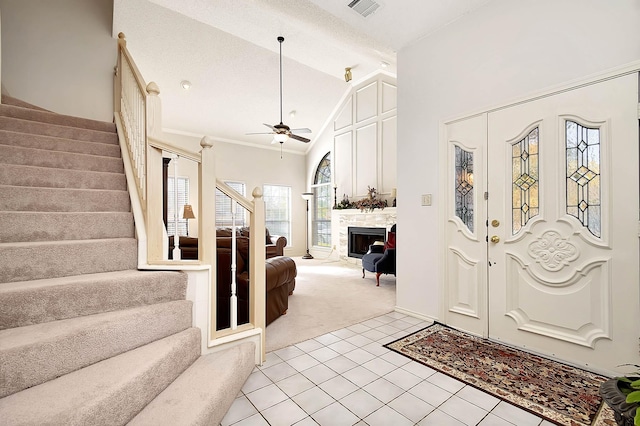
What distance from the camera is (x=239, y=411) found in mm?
1778

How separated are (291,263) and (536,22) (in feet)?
11.2

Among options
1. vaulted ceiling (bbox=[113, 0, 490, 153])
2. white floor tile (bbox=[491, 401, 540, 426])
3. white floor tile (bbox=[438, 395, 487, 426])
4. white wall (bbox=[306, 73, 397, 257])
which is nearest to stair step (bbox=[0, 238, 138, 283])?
white floor tile (bbox=[438, 395, 487, 426])

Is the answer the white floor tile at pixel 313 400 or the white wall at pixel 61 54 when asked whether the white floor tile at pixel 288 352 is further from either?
the white wall at pixel 61 54

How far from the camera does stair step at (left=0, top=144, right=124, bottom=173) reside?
264cm

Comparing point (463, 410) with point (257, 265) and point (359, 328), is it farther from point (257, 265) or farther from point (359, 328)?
point (257, 265)

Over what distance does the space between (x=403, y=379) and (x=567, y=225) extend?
1.77 m

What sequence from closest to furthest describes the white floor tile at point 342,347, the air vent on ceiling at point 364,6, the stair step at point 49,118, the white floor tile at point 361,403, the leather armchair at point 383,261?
the white floor tile at point 361,403, the white floor tile at point 342,347, the air vent on ceiling at point 364,6, the stair step at point 49,118, the leather armchair at point 383,261

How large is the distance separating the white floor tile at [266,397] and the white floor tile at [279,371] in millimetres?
122

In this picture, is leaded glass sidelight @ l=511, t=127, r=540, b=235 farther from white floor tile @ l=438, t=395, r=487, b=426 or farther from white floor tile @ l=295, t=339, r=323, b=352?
white floor tile @ l=295, t=339, r=323, b=352

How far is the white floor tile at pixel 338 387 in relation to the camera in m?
1.96

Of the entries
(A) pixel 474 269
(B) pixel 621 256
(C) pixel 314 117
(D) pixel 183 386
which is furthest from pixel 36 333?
(C) pixel 314 117

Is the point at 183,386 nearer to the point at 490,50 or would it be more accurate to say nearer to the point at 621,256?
the point at 621,256

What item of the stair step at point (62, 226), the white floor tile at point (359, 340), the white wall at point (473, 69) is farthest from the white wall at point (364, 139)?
the stair step at point (62, 226)

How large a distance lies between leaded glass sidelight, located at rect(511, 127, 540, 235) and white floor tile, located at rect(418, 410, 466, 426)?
1.71 m
